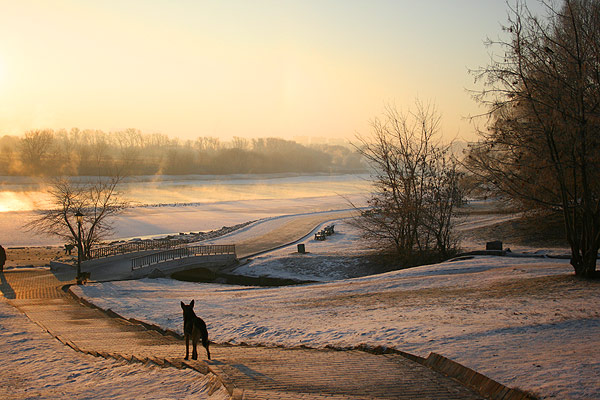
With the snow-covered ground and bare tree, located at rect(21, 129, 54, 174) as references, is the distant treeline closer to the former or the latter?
bare tree, located at rect(21, 129, 54, 174)

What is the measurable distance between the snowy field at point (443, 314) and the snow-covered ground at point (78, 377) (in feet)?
10.8

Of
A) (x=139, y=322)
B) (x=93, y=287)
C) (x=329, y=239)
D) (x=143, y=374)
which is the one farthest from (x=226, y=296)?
(x=329, y=239)

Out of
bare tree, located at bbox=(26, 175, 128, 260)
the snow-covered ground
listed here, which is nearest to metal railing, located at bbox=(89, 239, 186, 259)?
bare tree, located at bbox=(26, 175, 128, 260)

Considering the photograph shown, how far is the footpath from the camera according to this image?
21.6 feet

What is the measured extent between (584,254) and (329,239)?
27896 mm

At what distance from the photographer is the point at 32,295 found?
66.2 ft

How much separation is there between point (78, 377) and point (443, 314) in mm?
7491

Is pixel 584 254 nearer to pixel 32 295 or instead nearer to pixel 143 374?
pixel 143 374

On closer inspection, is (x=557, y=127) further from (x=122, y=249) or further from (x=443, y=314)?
(x=122, y=249)

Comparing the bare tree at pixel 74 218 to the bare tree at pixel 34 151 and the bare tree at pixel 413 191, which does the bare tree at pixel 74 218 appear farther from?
the bare tree at pixel 34 151

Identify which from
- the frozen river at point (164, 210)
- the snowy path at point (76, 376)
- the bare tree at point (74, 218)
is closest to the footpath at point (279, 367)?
the snowy path at point (76, 376)

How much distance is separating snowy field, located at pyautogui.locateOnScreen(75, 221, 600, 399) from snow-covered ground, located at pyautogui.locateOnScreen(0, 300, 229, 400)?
3294 millimetres

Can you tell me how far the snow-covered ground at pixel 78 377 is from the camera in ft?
23.4

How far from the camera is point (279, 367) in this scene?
799 cm
